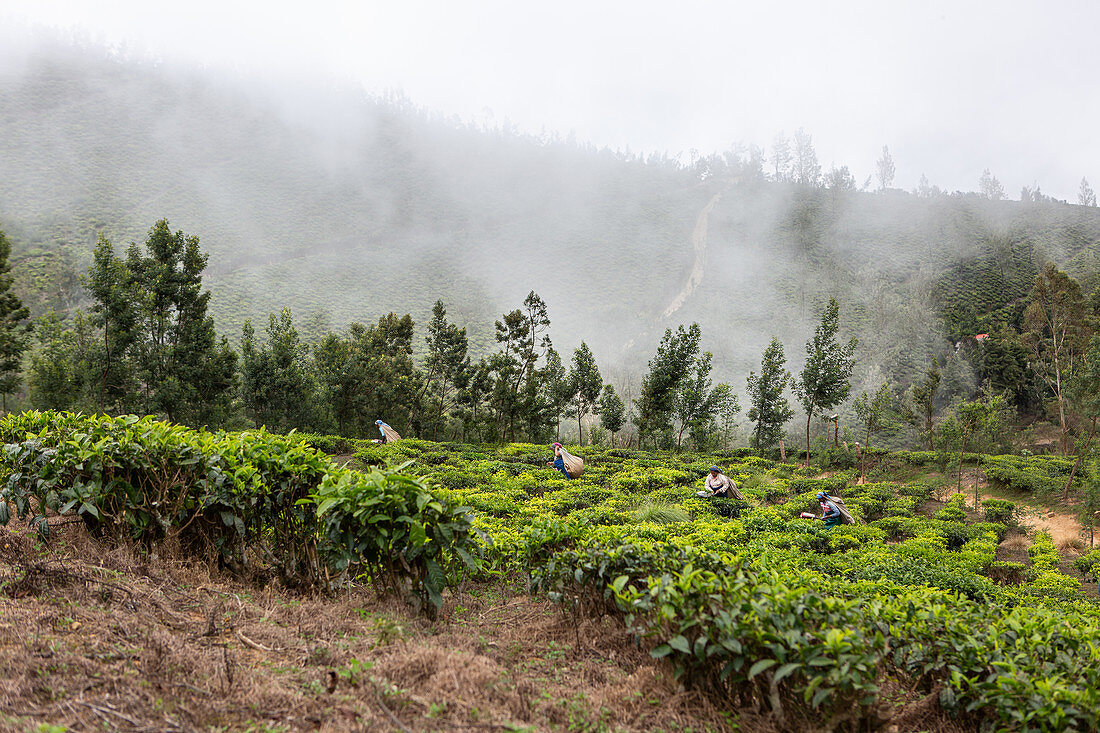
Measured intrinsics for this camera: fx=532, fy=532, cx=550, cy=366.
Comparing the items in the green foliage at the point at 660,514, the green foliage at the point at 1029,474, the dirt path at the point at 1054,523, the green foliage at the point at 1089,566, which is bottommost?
the dirt path at the point at 1054,523

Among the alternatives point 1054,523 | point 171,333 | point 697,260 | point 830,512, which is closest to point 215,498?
point 830,512

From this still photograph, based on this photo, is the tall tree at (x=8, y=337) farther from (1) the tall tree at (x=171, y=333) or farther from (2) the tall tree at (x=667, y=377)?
(2) the tall tree at (x=667, y=377)

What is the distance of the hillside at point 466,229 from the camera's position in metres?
51.2

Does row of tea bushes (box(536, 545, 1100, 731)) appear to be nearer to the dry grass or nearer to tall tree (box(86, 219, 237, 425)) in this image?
the dry grass

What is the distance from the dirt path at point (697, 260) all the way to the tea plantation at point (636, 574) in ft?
191

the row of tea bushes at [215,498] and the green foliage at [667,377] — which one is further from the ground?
the green foliage at [667,377]

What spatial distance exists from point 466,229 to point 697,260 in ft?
110

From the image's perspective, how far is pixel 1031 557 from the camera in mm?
9508

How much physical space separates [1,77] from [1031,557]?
110660mm

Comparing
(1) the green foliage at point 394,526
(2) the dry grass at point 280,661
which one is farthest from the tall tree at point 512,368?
(1) the green foliage at point 394,526

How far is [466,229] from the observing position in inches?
3091

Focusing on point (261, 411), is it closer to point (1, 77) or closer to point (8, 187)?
point (8, 187)

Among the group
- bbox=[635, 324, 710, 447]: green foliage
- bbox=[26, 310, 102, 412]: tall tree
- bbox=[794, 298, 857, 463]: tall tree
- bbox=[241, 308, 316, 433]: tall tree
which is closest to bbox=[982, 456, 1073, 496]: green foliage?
bbox=[794, 298, 857, 463]: tall tree

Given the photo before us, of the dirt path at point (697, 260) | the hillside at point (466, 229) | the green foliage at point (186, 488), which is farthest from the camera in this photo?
the dirt path at point (697, 260)
